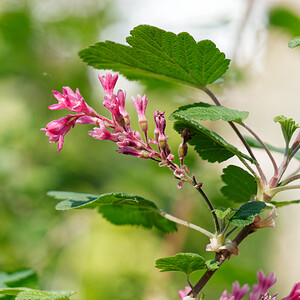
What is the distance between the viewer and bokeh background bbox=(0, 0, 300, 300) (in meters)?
1.85

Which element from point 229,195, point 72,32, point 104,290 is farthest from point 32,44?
point 229,195

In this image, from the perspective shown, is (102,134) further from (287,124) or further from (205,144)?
(287,124)

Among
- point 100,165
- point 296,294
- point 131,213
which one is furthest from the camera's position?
point 100,165

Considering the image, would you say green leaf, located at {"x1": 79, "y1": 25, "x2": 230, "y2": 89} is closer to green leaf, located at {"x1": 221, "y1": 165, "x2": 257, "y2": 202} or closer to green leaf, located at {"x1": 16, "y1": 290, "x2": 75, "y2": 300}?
green leaf, located at {"x1": 221, "y1": 165, "x2": 257, "y2": 202}

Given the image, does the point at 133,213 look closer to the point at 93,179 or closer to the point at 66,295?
the point at 66,295

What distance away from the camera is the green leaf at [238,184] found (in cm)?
71

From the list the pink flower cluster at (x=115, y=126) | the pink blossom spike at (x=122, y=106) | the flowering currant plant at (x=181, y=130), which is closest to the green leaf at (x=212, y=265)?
the flowering currant plant at (x=181, y=130)

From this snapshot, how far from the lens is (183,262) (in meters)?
0.61

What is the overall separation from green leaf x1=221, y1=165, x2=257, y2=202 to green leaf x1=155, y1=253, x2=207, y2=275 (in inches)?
6.4

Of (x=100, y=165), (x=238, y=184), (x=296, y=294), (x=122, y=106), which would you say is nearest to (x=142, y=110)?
(x=122, y=106)

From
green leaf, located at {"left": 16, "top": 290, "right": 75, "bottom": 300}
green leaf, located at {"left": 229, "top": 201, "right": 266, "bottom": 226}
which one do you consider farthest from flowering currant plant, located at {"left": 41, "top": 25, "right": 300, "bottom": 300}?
green leaf, located at {"left": 16, "top": 290, "right": 75, "bottom": 300}

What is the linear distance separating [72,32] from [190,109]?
10.3 ft

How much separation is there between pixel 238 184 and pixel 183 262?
0.60 feet

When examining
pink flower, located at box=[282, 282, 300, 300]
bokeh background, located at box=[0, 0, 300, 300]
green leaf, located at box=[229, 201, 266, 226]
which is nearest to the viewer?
green leaf, located at box=[229, 201, 266, 226]
